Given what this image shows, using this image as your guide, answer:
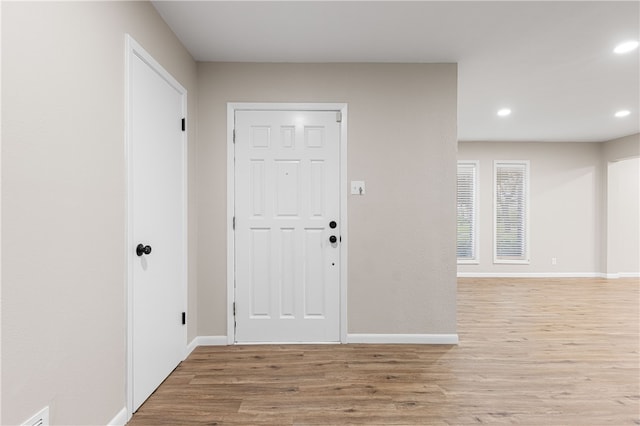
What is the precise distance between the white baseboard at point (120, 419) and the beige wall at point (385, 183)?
121cm

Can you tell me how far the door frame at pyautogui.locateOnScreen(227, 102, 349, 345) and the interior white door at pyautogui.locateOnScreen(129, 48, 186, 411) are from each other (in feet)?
1.45

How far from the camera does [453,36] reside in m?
2.77

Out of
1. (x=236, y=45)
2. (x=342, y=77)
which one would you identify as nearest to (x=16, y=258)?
(x=236, y=45)

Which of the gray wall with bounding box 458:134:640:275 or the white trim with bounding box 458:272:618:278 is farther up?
the gray wall with bounding box 458:134:640:275

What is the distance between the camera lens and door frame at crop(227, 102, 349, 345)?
3.21 metres

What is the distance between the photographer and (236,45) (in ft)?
9.50

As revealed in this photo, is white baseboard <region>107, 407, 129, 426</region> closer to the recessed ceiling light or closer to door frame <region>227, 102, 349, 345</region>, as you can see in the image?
door frame <region>227, 102, 349, 345</region>

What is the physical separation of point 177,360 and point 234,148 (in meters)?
1.82

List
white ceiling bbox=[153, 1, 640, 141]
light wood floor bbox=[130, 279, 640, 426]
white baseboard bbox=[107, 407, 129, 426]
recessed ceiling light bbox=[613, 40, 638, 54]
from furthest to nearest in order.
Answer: recessed ceiling light bbox=[613, 40, 638, 54] < white ceiling bbox=[153, 1, 640, 141] < light wood floor bbox=[130, 279, 640, 426] < white baseboard bbox=[107, 407, 129, 426]

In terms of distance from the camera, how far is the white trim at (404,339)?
10.6 feet

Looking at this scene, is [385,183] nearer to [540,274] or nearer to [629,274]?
[540,274]

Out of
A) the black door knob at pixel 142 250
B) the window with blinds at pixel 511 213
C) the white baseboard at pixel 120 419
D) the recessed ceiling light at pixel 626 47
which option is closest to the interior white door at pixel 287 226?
the black door knob at pixel 142 250

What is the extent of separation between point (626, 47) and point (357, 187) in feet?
8.30

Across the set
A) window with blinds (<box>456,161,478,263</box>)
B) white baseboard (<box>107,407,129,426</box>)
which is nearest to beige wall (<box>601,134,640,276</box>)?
window with blinds (<box>456,161,478,263</box>)
